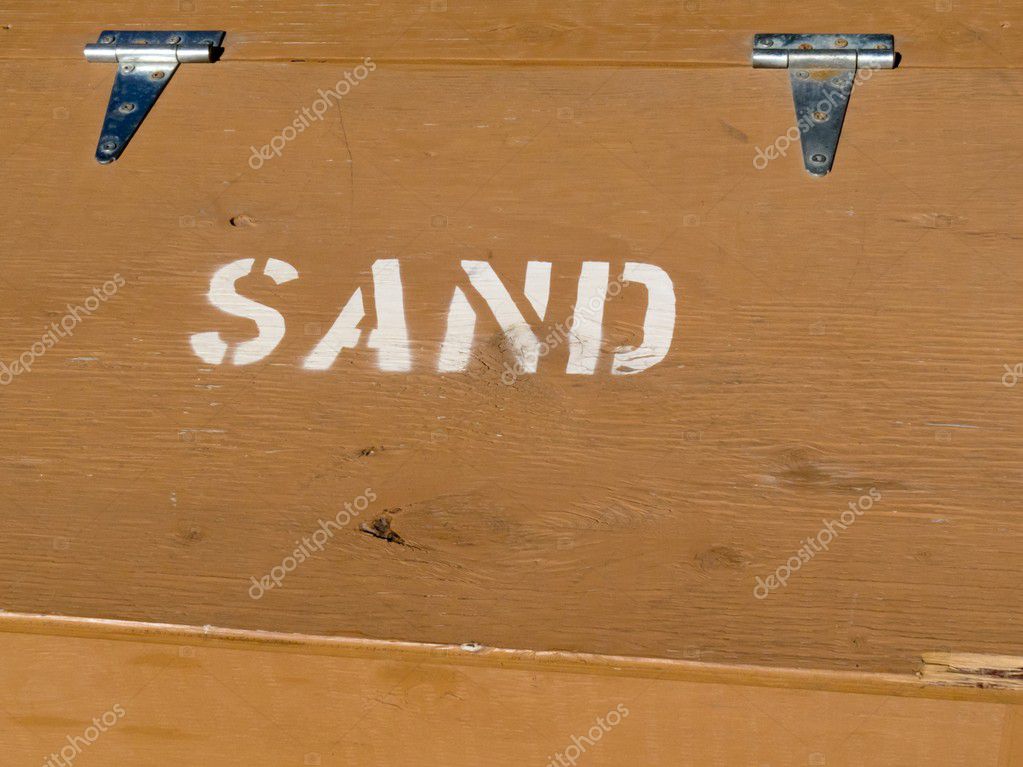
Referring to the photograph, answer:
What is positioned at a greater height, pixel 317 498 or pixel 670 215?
pixel 670 215

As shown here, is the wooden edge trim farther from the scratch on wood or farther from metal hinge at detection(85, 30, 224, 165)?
metal hinge at detection(85, 30, 224, 165)

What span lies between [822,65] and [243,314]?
947 millimetres

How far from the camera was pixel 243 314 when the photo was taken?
146 centimetres

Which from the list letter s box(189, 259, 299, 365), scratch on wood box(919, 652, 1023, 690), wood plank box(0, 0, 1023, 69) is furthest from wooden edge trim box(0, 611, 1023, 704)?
wood plank box(0, 0, 1023, 69)

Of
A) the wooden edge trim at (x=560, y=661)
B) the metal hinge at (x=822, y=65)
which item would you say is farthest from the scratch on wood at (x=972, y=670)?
the metal hinge at (x=822, y=65)

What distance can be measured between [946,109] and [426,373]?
0.86 m

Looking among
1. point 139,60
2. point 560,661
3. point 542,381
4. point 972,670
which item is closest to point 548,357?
point 542,381

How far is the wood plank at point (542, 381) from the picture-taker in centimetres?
122

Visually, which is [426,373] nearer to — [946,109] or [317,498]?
[317,498]

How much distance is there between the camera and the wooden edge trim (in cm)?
114

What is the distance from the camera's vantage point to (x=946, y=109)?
1.54m

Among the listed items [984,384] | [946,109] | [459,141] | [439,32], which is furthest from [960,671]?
[439,32]

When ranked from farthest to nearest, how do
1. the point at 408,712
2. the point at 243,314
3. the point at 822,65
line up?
the point at 822,65, the point at 243,314, the point at 408,712

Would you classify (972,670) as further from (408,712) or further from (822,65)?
(822,65)
